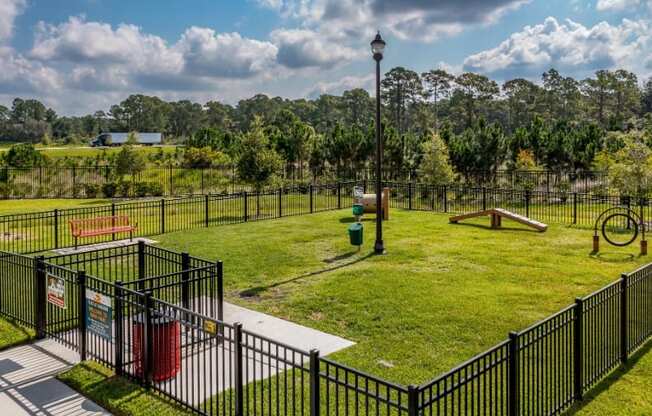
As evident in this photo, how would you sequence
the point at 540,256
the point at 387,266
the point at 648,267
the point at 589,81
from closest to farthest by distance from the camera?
the point at 648,267 < the point at 387,266 < the point at 540,256 < the point at 589,81

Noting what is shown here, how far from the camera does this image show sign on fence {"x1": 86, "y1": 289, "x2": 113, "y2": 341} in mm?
7184

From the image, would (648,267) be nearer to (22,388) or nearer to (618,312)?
(618,312)

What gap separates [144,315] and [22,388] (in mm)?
1795

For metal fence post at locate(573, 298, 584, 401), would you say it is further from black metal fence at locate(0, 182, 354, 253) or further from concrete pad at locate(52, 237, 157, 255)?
black metal fence at locate(0, 182, 354, 253)

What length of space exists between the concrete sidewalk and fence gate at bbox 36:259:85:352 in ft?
0.58

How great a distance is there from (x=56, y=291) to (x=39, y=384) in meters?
1.46

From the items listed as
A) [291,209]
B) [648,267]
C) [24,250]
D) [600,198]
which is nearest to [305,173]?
[291,209]

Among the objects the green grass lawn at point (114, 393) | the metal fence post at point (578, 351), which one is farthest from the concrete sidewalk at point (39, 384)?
the metal fence post at point (578, 351)

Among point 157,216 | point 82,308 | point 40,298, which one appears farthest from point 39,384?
point 157,216

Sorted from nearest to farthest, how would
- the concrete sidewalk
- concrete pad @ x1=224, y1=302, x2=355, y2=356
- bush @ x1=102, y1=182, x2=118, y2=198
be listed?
the concrete sidewalk, concrete pad @ x1=224, y1=302, x2=355, y2=356, bush @ x1=102, y1=182, x2=118, y2=198

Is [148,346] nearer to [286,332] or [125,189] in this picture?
[286,332]

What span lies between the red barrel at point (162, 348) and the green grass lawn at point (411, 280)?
242 centimetres

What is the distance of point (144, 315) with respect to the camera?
7074 millimetres

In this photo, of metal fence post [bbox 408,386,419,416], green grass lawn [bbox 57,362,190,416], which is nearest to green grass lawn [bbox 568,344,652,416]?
metal fence post [bbox 408,386,419,416]
